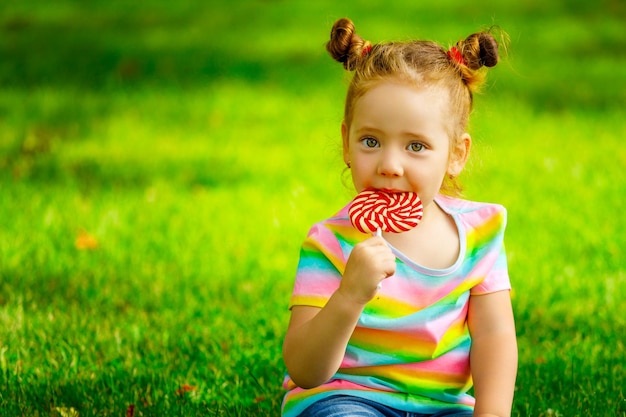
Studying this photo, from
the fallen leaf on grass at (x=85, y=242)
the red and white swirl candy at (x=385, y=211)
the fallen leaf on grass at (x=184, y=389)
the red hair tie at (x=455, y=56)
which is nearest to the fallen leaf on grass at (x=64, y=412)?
the fallen leaf on grass at (x=184, y=389)

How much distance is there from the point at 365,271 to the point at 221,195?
3.58 m

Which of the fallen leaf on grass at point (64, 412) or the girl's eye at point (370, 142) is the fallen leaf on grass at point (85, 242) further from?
the girl's eye at point (370, 142)

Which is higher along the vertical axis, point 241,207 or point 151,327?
point 241,207

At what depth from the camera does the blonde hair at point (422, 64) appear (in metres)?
2.61

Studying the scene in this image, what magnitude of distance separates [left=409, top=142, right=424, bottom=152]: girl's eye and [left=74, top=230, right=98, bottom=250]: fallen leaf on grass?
9.10ft

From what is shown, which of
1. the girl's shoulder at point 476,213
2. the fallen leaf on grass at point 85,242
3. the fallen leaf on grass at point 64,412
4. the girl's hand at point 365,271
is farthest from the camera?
the fallen leaf on grass at point 85,242

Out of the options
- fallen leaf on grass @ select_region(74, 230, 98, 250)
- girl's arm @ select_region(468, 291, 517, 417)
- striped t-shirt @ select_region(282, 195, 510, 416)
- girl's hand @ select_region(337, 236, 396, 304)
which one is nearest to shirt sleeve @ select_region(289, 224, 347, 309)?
striped t-shirt @ select_region(282, 195, 510, 416)

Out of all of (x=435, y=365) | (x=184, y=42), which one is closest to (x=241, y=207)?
(x=435, y=365)

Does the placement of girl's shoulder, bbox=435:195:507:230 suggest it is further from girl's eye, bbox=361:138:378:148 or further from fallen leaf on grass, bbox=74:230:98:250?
fallen leaf on grass, bbox=74:230:98:250

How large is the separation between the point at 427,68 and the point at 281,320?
1.83 m

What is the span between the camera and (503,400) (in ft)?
8.61

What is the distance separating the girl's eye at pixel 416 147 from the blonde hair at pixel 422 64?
0.39ft

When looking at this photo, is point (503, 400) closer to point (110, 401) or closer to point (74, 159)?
point (110, 401)

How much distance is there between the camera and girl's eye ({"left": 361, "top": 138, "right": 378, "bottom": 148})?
2.59 meters
